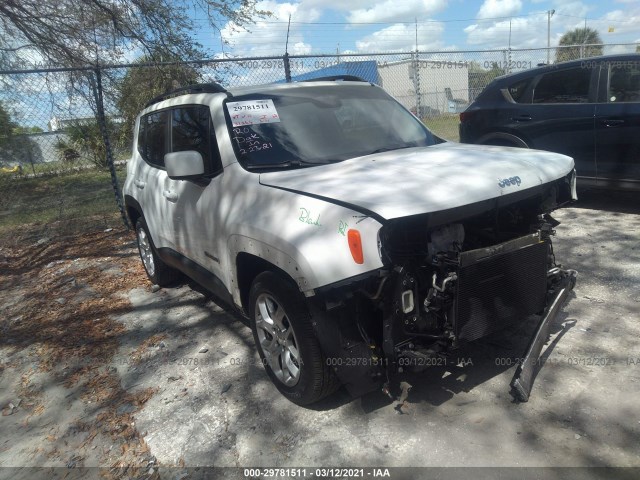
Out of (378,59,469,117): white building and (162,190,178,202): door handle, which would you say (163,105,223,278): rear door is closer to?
(162,190,178,202): door handle

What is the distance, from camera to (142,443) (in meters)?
2.94

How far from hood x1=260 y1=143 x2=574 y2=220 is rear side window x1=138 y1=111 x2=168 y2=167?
1.93 metres

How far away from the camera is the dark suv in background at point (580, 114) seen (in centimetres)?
557

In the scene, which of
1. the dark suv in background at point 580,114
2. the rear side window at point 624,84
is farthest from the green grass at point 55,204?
the rear side window at point 624,84

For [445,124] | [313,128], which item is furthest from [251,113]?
[445,124]

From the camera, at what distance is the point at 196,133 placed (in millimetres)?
3938

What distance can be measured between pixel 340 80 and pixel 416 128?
86 cm

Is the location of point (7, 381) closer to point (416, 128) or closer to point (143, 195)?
point (143, 195)

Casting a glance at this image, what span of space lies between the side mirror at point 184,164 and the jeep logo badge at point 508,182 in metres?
1.99

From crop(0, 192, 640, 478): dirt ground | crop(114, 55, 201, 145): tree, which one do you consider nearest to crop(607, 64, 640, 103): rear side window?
crop(0, 192, 640, 478): dirt ground

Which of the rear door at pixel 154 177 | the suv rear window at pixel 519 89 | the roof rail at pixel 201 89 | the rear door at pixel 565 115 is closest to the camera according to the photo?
the roof rail at pixel 201 89

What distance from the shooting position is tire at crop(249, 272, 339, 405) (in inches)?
106

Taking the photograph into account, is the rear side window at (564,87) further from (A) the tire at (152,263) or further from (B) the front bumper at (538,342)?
(A) the tire at (152,263)

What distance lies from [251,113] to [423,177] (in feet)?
4.75
